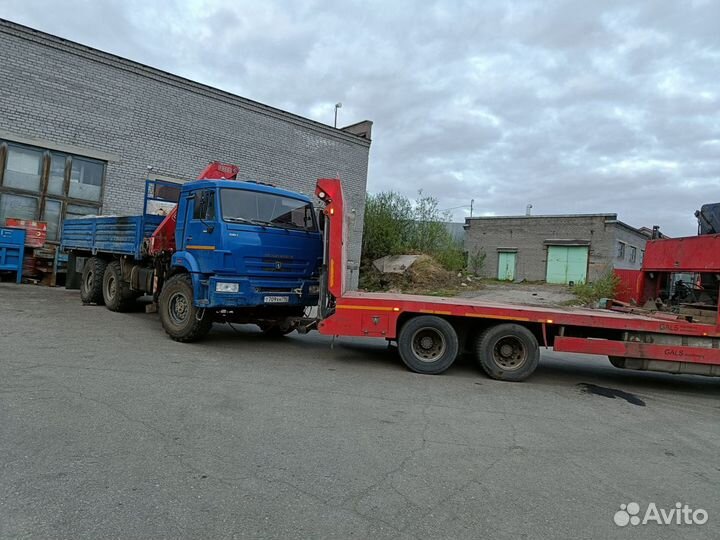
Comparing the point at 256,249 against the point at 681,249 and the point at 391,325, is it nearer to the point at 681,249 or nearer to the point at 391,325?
the point at 391,325

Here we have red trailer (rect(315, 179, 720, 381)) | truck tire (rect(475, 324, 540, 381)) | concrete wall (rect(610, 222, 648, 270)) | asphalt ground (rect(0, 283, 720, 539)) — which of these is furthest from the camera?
concrete wall (rect(610, 222, 648, 270))

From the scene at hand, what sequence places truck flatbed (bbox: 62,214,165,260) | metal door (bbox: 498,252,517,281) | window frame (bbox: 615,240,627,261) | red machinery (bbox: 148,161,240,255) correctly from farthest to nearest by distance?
1. metal door (bbox: 498,252,517,281)
2. window frame (bbox: 615,240,627,261)
3. truck flatbed (bbox: 62,214,165,260)
4. red machinery (bbox: 148,161,240,255)

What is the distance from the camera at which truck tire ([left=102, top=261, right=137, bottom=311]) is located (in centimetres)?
1140

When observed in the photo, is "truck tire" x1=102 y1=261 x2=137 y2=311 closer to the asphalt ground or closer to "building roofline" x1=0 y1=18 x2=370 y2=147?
the asphalt ground

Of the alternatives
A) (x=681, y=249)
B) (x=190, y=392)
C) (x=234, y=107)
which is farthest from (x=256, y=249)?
(x=234, y=107)

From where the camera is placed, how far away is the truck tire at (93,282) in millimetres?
12297

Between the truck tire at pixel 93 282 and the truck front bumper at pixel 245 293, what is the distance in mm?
5705

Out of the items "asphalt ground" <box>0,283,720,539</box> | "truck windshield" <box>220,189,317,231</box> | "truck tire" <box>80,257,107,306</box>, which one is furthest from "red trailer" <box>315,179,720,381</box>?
"truck tire" <box>80,257,107,306</box>

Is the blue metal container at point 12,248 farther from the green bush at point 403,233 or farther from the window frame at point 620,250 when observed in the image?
the window frame at point 620,250

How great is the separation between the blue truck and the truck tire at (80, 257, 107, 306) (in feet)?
10.1

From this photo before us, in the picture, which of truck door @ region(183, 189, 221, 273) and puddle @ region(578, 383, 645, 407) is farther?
truck door @ region(183, 189, 221, 273)

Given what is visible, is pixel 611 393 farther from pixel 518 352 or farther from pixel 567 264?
pixel 567 264

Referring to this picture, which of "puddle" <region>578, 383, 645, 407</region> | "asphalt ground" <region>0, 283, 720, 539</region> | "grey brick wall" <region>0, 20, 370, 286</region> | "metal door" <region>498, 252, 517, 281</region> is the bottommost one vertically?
"asphalt ground" <region>0, 283, 720, 539</region>

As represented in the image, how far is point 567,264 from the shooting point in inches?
1262
